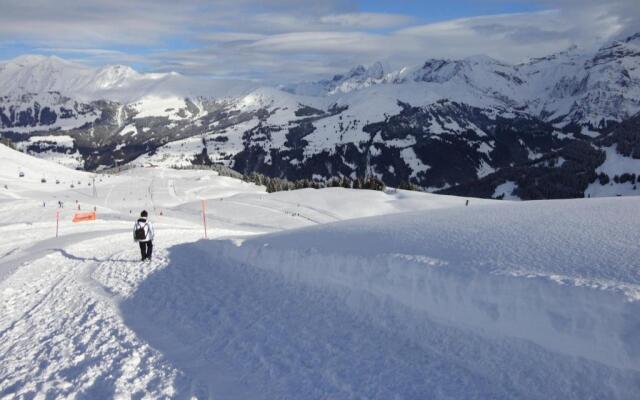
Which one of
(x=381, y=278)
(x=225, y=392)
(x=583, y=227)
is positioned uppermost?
(x=583, y=227)

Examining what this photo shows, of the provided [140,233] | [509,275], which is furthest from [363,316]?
[140,233]

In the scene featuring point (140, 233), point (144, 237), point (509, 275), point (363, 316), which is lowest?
point (363, 316)

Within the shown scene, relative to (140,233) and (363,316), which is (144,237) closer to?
(140,233)

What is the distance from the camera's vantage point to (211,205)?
267 feet

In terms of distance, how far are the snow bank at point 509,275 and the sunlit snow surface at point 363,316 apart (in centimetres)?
3

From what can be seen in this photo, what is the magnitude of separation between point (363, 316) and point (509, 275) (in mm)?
3510

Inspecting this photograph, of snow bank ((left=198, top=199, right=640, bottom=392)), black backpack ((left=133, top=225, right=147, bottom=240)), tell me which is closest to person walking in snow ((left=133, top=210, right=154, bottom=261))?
black backpack ((left=133, top=225, right=147, bottom=240))

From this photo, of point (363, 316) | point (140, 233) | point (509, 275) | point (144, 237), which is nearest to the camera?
point (509, 275)

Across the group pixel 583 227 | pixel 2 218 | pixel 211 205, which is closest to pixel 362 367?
pixel 583 227

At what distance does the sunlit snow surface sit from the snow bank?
0.11ft

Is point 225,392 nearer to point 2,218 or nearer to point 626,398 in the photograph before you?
point 626,398

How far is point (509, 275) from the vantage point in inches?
403

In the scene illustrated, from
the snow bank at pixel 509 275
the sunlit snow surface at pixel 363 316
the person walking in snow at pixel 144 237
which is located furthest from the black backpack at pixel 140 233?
the snow bank at pixel 509 275

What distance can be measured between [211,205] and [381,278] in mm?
71527
